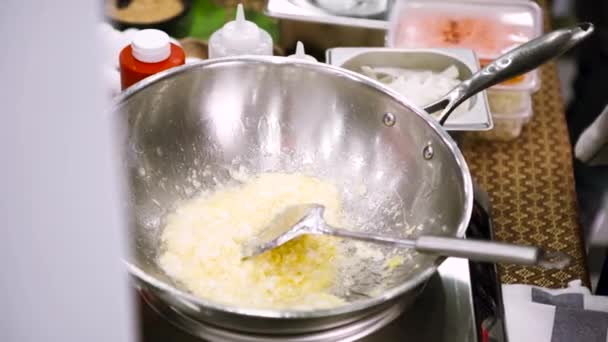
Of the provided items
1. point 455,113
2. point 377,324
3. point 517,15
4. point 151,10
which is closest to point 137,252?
point 377,324

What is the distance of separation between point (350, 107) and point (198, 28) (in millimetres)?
769

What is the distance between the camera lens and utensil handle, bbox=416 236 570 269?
0.87 m

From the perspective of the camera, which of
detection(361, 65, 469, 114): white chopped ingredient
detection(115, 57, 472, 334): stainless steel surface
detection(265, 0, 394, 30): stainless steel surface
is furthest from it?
detection(265, 0, 394, 30): stainless steel surface

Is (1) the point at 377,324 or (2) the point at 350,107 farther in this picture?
(2) the point at 350,107

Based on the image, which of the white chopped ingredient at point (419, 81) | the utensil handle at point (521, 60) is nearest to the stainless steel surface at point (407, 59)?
the white chopped ingredient at point (419, 81)

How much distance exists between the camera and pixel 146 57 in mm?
1318

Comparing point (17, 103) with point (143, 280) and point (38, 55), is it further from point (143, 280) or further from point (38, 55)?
point (143, 280)

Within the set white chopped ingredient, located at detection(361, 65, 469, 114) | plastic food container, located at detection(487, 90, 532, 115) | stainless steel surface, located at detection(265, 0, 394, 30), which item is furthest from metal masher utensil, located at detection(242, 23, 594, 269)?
stainless steel surface, located at detection(265, 0, 394, 30)

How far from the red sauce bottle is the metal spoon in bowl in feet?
1.32

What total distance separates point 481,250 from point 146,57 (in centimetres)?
70

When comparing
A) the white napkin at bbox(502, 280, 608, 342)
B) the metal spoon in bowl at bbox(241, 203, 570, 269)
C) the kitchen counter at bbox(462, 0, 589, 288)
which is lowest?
the white napkin at bbox(502, 280, 608, 342)

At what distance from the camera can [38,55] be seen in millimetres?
322

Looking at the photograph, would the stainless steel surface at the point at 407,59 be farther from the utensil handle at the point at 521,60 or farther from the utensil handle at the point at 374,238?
the utensil handle at the point at 374,238

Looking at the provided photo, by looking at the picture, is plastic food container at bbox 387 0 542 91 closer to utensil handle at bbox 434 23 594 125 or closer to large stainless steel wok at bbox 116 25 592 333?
utensil handle at bbox 434 23 594 125
